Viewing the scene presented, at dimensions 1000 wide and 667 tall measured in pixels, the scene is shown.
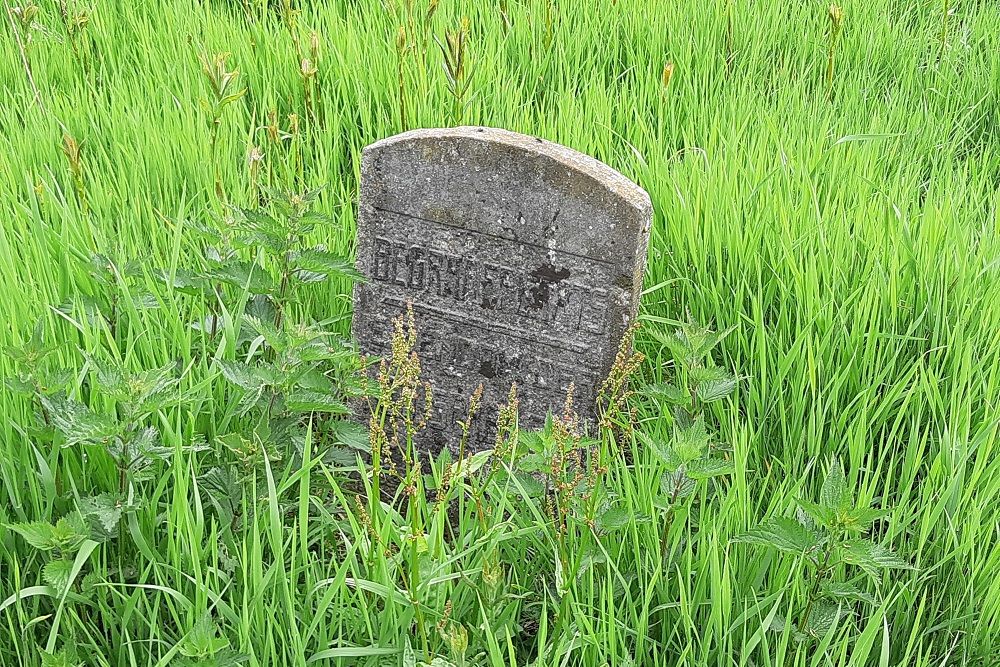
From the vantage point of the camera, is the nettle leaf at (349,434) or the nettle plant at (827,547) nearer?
the nettle plant at (827,547)

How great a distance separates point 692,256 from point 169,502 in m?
1.26

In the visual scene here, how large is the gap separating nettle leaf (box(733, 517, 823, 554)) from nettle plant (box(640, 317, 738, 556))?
0.11 meters

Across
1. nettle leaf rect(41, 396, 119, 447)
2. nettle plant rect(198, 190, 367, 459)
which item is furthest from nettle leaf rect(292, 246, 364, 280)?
nettle leaf rect(41, 396, 119, 447)

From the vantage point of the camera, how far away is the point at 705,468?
1.48 metres

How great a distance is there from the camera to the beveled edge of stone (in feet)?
5.88

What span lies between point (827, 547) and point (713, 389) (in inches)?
14.8

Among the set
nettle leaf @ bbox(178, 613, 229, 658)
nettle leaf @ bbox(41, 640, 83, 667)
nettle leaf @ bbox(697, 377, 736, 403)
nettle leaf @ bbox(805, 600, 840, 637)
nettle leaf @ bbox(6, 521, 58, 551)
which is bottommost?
nettle leaf @ bbox(805, 600, 840, 637)

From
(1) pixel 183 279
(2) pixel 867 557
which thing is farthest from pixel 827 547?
(1) pixel 183 279

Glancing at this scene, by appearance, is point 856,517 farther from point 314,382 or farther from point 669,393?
point 314,382

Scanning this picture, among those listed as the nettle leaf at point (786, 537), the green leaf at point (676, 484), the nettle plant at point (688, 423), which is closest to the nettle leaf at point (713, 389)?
the nettle plant at point (688, 423)

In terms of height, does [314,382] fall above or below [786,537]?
above

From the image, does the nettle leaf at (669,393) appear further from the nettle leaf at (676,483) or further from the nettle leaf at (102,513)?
the nettle leaf at (102,513)

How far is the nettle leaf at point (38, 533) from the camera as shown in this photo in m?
1.38

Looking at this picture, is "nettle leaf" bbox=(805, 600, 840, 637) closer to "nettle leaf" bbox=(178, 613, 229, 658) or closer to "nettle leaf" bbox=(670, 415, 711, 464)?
"nettle leaf" bbox=(670, 415, 711, 464)
